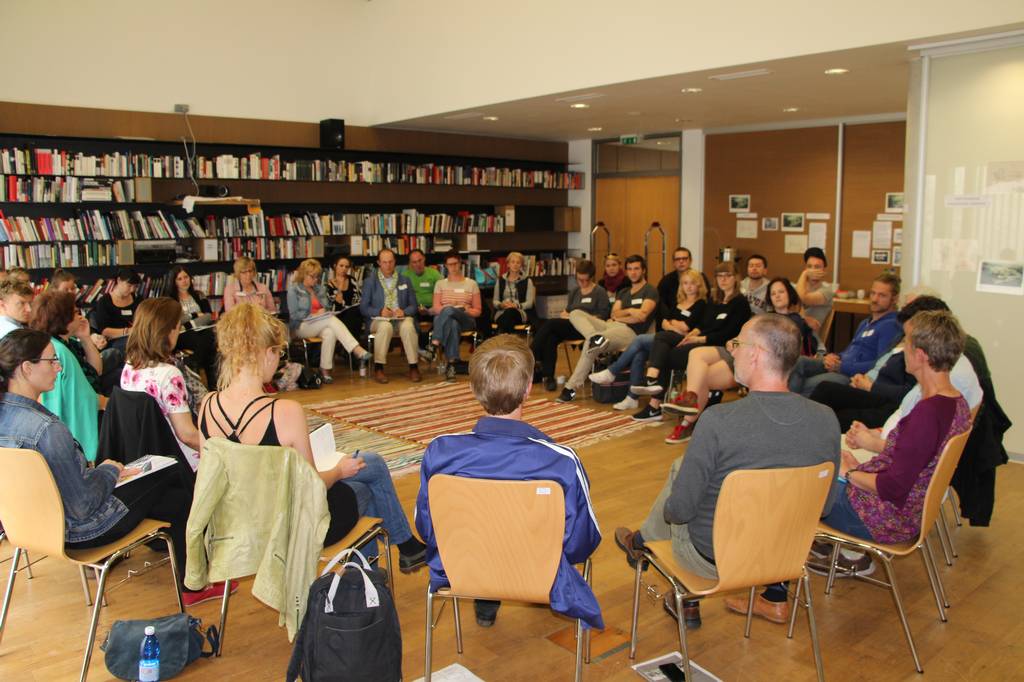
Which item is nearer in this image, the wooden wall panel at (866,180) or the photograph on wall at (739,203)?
the wooden wall panel at (866,180)

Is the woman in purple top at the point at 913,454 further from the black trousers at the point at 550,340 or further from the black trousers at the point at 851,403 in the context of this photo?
the black trousers at the point at 550,340

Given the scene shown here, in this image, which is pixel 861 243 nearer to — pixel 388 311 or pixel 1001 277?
pixel 1001 277

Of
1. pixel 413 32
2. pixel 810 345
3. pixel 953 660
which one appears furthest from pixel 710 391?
pixel 413 32

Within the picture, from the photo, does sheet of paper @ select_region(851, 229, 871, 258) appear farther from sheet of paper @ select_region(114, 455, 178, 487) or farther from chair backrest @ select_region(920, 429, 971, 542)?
sheet of paper @ select_region(114, 455, 178, 487)

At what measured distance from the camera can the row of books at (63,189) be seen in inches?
321

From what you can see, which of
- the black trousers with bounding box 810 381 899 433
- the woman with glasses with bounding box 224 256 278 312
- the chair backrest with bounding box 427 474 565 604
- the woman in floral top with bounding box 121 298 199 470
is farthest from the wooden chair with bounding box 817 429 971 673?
the woman with glasses with bounding box 224 256 278 312

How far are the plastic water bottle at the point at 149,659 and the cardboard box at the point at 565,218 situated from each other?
1072 cm

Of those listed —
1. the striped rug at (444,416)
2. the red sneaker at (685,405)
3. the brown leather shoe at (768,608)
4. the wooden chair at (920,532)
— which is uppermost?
the wooden chair at (920,532)

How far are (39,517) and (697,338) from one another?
527 centimetres

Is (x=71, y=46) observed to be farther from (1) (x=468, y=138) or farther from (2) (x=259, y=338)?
(2) (x=259, y=338)

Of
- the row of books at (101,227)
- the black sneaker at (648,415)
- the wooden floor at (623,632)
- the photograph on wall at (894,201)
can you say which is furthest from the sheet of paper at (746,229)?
the wooden floor at (623,632)

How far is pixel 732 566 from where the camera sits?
2752 mm

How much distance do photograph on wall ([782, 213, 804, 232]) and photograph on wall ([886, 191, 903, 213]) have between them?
3.68ft

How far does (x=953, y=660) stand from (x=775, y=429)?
129 cm
